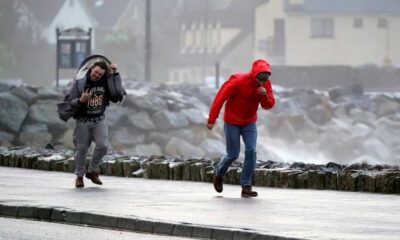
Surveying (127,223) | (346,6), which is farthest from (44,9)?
(127,223)

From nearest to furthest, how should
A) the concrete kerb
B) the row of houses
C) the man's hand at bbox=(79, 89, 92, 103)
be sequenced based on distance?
the concrete kerb
the man's hand at bbox=(79, 89, 92, 103)
the row of houses

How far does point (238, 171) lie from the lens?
22000 millimetres

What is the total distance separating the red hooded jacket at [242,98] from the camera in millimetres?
18844

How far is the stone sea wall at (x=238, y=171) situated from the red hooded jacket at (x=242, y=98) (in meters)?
1.95

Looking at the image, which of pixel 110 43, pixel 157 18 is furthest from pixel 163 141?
pixel 157 18

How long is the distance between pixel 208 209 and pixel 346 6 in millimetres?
108966

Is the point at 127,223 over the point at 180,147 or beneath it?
beneath

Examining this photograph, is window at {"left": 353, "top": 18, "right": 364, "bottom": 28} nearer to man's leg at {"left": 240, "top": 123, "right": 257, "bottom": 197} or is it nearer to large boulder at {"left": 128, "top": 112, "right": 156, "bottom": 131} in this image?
large boulder at {"left": 128, "top": 112, "right": 156, "bottom": 131}

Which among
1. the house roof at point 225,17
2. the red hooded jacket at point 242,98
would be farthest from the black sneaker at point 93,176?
the house roof at point 225,17

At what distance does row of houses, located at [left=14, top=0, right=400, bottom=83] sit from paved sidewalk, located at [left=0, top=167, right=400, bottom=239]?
297 feet

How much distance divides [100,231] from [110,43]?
124 meters

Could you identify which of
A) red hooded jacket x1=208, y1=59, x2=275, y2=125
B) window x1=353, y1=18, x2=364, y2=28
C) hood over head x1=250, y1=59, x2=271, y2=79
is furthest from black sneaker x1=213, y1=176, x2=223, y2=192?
window x1=353, y1=18, x2=364, y2=28

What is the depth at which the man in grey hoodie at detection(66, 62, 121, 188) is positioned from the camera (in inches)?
800

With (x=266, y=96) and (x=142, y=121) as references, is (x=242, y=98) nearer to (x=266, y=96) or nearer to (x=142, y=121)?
(x=266, y=96)
